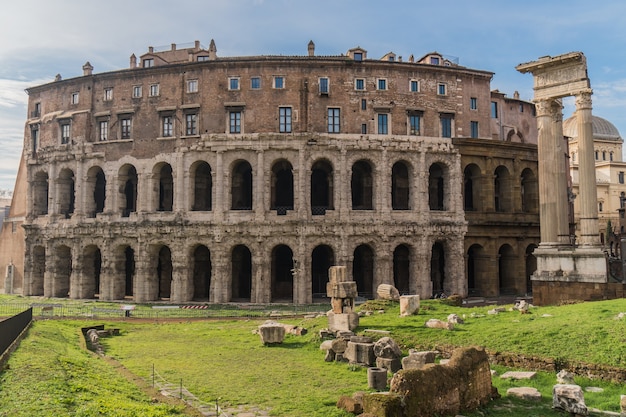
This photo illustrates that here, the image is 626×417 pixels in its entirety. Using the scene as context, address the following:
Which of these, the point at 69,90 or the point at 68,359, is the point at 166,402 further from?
the point at 69,90

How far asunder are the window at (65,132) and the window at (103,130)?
281 cm

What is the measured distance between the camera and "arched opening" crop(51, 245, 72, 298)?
Answer: 40344 mm

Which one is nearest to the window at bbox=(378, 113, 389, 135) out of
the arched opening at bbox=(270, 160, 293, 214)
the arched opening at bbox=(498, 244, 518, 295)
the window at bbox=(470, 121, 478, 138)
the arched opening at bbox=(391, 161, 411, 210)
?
the arched opening at bbox=(391, 161, 411, 210)

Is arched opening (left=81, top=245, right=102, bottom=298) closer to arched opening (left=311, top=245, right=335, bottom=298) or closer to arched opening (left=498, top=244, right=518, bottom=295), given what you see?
arched opening (left=311, top=245, right=335, bottom=298)

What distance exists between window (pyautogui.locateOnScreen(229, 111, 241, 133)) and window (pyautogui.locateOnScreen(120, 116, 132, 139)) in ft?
26.9

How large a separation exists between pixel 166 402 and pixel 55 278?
3382 centimetres

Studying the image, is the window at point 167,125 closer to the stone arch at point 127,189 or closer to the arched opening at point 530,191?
the stone arch at point 127,189

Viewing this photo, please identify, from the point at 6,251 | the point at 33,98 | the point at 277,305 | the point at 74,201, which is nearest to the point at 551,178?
the point at 277,305

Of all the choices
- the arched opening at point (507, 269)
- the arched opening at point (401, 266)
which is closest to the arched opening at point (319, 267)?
the arched opening at point (401, 266)

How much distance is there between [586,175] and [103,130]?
1294 inches

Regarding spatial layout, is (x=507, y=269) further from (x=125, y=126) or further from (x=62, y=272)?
(x=62, y=272)

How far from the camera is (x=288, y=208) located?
127 ft

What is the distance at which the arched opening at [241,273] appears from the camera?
3778 cm

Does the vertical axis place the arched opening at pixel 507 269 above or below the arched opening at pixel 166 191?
below
